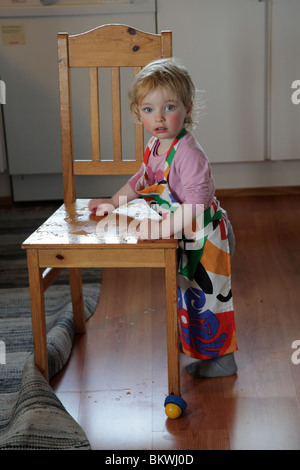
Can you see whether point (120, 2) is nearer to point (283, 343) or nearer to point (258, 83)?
point (258, 83)

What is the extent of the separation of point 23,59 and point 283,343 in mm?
1730

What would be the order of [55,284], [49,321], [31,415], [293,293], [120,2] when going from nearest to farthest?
[31,415] < [49,321] < [293,293] < [55,284] < [120,2]

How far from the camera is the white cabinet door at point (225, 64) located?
260 centimetres

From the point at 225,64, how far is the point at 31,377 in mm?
1815

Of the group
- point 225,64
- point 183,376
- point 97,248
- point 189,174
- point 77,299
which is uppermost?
point 225,64

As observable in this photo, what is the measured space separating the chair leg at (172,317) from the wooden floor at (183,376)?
0.07m

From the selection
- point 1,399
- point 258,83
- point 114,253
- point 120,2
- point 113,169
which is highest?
point 120,2

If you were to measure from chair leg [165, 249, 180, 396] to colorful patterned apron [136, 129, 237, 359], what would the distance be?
0.13 meters

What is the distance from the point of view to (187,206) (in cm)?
123

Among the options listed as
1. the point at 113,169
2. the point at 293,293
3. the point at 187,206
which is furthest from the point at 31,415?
the point at 293,293

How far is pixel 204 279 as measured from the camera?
4.41 ft

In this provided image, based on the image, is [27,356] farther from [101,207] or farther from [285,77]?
[285,77]

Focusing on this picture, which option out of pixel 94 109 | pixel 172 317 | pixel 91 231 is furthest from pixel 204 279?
pixel 94 109

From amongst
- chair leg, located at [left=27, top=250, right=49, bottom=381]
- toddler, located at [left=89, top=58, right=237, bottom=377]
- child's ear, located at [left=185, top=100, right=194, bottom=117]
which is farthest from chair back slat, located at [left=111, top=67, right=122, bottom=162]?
chair leg, located at [left=27, top=250, right=49, bottom=381]
